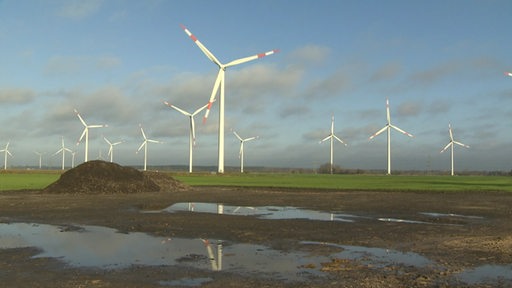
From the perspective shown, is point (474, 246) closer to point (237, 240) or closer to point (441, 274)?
point (441, 274)

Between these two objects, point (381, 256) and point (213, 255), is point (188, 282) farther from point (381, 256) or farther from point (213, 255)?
point (381, 256)

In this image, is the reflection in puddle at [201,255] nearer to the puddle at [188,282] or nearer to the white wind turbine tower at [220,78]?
the puddle at [188,282]

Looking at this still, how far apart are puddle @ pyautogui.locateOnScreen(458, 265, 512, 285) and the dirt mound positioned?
37065 millimetres

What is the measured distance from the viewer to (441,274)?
35.7 ft

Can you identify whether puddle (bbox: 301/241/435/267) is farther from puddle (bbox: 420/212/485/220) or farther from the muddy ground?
puddle (bbox: 420/212/485/220)

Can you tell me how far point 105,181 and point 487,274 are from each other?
129 feet

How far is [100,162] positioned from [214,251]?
37647mm

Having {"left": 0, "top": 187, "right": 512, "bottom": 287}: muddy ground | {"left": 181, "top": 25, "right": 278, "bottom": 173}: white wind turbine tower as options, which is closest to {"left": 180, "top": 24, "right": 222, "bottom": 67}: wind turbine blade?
{"left": 181, "top": 25, "right": 278, "bottom": 173}: white wind turbine tower

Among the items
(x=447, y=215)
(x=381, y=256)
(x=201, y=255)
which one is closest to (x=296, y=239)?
(x=381, y=256)

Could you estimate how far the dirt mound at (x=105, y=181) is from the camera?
143 feet

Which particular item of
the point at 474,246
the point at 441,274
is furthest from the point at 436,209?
the point at 441,274

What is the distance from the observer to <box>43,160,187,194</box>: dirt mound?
4356 cm

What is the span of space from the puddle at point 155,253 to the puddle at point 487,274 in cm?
328

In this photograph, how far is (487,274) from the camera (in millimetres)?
10922
